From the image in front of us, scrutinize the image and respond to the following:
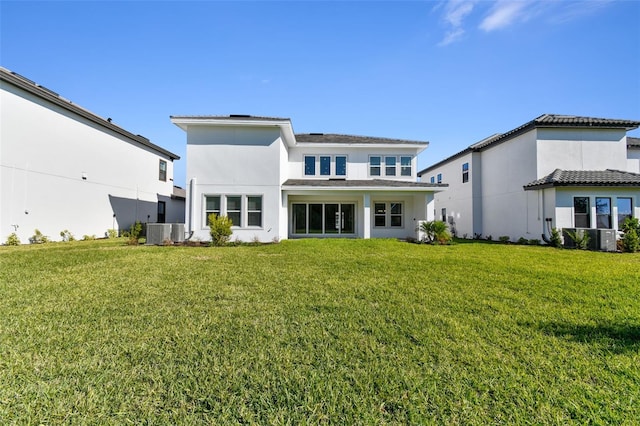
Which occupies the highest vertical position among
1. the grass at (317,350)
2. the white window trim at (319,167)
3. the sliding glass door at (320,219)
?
the white window trim at (319,167)

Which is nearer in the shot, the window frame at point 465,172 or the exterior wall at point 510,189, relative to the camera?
the exterior wall at point 510,189

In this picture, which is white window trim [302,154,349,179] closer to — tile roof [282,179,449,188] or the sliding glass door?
tile roof [282,179,449,188]

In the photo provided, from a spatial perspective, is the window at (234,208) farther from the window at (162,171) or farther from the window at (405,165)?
the window at (162,171)

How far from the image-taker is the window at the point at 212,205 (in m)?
14.0

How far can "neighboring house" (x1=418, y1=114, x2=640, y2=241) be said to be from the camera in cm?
1373

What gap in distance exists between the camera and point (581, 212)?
13883 mm

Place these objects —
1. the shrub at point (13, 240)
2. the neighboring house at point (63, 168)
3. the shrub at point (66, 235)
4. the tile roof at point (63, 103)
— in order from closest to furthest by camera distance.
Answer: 1. the shrub at point (13, 240)
2. the tile roof at point (63, 103)
3. the neighboring house at point (63, 168)
4. the shrub at point (66, 235)

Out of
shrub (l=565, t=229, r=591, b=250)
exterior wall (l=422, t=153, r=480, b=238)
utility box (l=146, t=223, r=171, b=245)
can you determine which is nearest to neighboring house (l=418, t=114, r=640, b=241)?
shrub (l=565, t=229, r=591, b=250)

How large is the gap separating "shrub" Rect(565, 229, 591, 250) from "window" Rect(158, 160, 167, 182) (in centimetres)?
2719

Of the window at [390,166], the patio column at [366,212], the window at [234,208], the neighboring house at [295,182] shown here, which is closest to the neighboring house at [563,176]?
the neighboring house at [295,182]

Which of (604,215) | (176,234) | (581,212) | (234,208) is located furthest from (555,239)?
(176,234)

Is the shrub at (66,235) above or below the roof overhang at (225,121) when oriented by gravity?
below

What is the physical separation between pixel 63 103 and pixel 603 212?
28.1 metres

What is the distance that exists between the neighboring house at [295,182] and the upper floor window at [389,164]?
63mm
